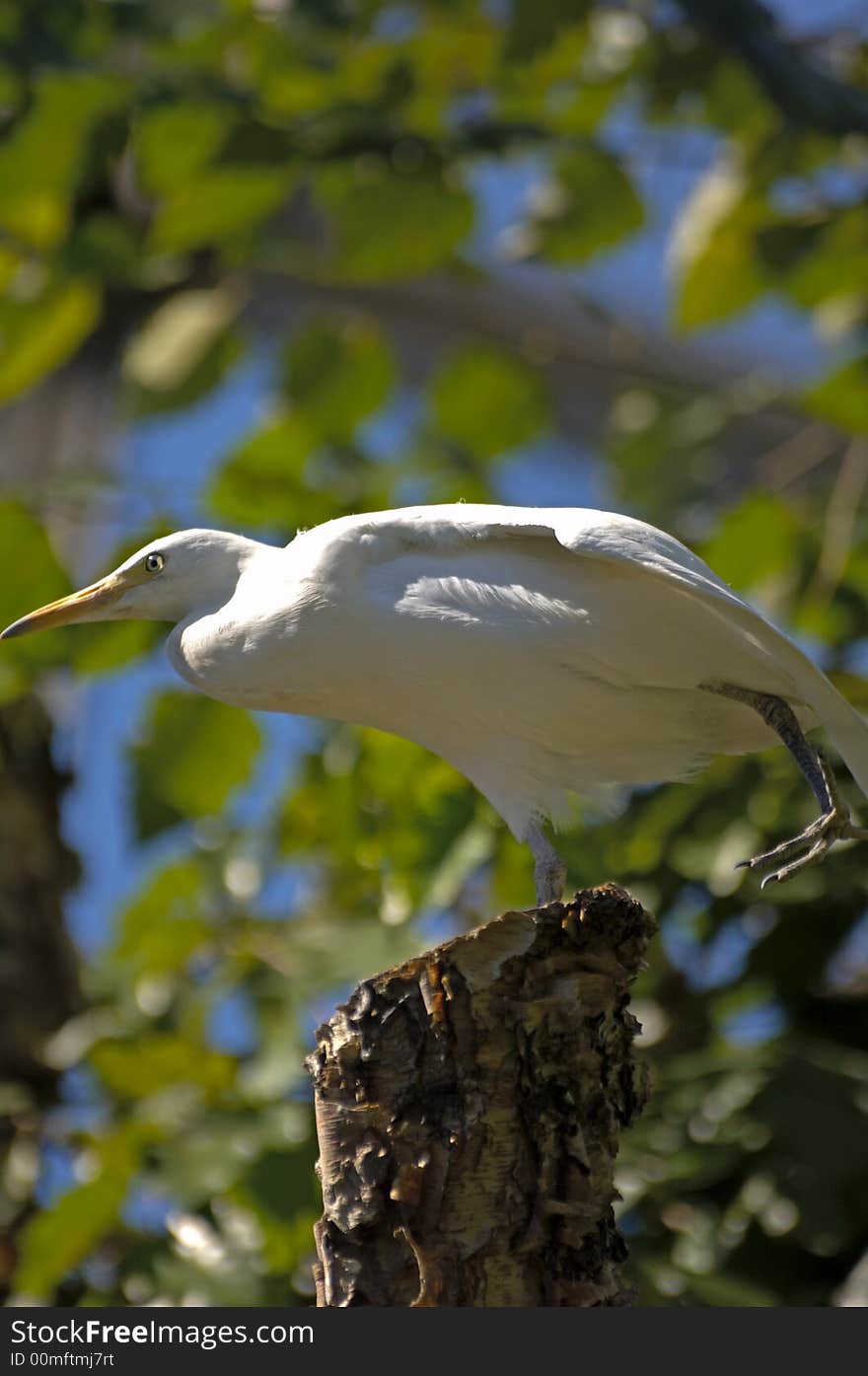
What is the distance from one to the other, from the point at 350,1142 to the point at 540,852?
4.22 ft

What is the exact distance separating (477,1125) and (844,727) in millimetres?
1392

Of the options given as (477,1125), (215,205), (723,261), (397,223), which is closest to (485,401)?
(397,223)

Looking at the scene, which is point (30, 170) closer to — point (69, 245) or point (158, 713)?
point (69, 245)

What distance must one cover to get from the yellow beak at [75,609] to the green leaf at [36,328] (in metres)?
1.65

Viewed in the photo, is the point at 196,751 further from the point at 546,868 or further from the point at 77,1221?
the point at 546,868

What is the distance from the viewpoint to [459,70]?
7.14 m

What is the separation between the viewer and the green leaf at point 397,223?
5867 millimetres

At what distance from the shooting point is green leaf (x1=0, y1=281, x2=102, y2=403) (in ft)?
19.7

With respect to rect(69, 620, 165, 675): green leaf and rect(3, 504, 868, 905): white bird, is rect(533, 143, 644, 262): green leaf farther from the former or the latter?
rect(3, 504, 868, 905): white bird

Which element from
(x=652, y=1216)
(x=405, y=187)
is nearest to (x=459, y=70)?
(x=405, y=187)

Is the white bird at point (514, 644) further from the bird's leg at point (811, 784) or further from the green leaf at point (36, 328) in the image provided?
the green leaf at point (36, 328)

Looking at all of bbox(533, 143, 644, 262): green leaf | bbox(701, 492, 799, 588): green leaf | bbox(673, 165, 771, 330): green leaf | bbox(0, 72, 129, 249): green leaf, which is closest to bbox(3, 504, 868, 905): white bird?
bbox(701, 492, 799, 588): green leaf

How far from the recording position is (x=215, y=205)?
19.4ft

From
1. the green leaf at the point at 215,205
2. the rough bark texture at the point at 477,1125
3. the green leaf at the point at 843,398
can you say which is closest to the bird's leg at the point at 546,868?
the rough bark texture at the point at 477,1125
